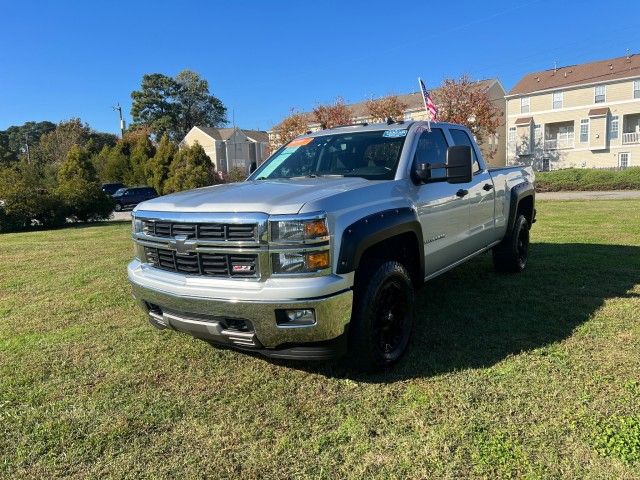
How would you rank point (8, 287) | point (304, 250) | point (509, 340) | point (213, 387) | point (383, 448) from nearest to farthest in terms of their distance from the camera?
point (383, 448), point (304, 250), point (213, 387), point (509, 340), point (8, 287)

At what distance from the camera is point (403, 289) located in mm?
3793

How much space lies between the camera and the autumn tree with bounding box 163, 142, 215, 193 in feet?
89.5

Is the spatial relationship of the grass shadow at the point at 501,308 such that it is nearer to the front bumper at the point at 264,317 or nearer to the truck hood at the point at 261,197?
the front bumper at the point at 264,317

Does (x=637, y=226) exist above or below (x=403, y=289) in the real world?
below

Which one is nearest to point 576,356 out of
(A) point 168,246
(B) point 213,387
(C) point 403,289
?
(C) point 403,289

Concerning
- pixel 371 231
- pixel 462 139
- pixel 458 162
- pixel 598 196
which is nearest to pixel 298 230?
pixel 371 231

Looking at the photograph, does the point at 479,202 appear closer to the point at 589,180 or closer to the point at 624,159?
the point at 589,180

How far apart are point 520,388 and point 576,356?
0.78 m

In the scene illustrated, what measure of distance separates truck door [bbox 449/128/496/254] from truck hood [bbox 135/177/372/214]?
5.79ft

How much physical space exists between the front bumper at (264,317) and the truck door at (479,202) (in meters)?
2.50

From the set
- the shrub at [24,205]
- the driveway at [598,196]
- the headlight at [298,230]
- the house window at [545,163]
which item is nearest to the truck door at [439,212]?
the headlight at [298,230]

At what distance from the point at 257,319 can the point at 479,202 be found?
3161 mm

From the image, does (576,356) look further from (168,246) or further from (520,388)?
(168,246)

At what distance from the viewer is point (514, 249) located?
21.0 feet
